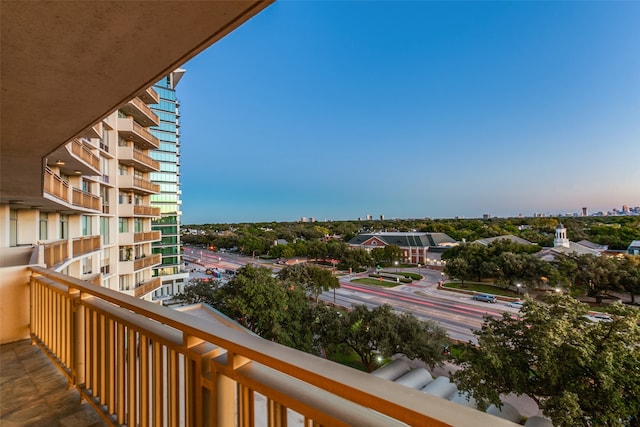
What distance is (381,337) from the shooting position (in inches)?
532

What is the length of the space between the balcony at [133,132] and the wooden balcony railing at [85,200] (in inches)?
176

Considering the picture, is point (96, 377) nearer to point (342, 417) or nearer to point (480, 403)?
point (342, 417)

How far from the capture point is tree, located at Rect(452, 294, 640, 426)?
7.81m

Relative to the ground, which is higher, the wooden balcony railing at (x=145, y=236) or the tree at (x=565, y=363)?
the wooden balcony railing at (x=145, y=236)

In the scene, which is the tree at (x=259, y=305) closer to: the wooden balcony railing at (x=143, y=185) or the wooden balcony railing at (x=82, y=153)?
the wooden balcony railing at (x=143, y=185)

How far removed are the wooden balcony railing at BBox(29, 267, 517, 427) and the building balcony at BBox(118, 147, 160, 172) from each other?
1425 cm

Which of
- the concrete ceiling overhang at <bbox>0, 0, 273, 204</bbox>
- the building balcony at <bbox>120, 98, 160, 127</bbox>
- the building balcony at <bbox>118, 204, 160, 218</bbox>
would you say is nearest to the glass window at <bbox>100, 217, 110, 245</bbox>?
the building balcony at <bbox>118, 204, 160, 218</bbox>

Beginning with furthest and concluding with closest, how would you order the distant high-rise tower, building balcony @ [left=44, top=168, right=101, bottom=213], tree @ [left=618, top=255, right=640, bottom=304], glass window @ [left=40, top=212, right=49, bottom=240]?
1. the distant high-rise tower
2. tree @ [left=618, top=255, right=640, bottom=304]
3. glass window @ [left=40, top=212, right=49, bottom=240]
4. building balcony @ [left=44, top=168, right=101, bottom=213]

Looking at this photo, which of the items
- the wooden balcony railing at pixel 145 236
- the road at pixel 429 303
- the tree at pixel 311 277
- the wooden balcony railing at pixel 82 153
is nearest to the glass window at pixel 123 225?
the wooden balcony railing at pixel 145 236

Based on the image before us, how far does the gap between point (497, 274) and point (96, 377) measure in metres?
32.6

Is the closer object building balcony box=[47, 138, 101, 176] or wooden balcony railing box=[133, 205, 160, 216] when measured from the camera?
building balcony box=[47, 138, 101, 176]

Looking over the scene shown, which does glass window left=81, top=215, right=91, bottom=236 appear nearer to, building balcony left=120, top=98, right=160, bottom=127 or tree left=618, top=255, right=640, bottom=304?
building balcony left=120, top=98, right=160, bottom=127

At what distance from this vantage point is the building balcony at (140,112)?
1339cm

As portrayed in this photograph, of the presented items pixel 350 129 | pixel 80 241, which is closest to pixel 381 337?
pixel 80 241
